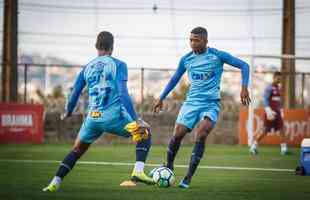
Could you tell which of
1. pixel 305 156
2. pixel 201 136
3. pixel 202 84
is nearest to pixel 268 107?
pixel 305 156

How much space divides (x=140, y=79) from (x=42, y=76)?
16.7ft

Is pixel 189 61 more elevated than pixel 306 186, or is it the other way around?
pixel 189 61

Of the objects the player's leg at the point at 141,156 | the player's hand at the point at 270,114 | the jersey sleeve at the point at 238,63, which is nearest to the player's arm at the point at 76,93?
the player's leg at the point at 141,156

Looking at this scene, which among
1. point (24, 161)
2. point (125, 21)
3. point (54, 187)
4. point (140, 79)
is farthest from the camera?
point (125, 21)

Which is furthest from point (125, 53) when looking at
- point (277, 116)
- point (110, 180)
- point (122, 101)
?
point (122, 101)

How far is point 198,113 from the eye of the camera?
1379cm

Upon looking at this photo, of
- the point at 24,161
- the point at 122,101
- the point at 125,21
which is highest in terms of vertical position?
the point at 125,21

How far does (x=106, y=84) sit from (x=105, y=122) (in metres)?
0.50

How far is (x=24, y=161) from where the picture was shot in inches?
774

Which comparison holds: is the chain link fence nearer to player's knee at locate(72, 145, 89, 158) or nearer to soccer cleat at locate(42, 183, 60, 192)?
player's knee at locate(72, 145, 89, 158)

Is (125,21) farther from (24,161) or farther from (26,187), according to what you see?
(26,187)

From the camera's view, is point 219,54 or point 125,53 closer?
point 219,54

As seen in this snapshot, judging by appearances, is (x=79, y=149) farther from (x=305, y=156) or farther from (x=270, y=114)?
(x=270, y=114)

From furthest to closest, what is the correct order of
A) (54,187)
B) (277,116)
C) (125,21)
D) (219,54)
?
(125,21)
(277,116)
(219,54)
(54,187)
